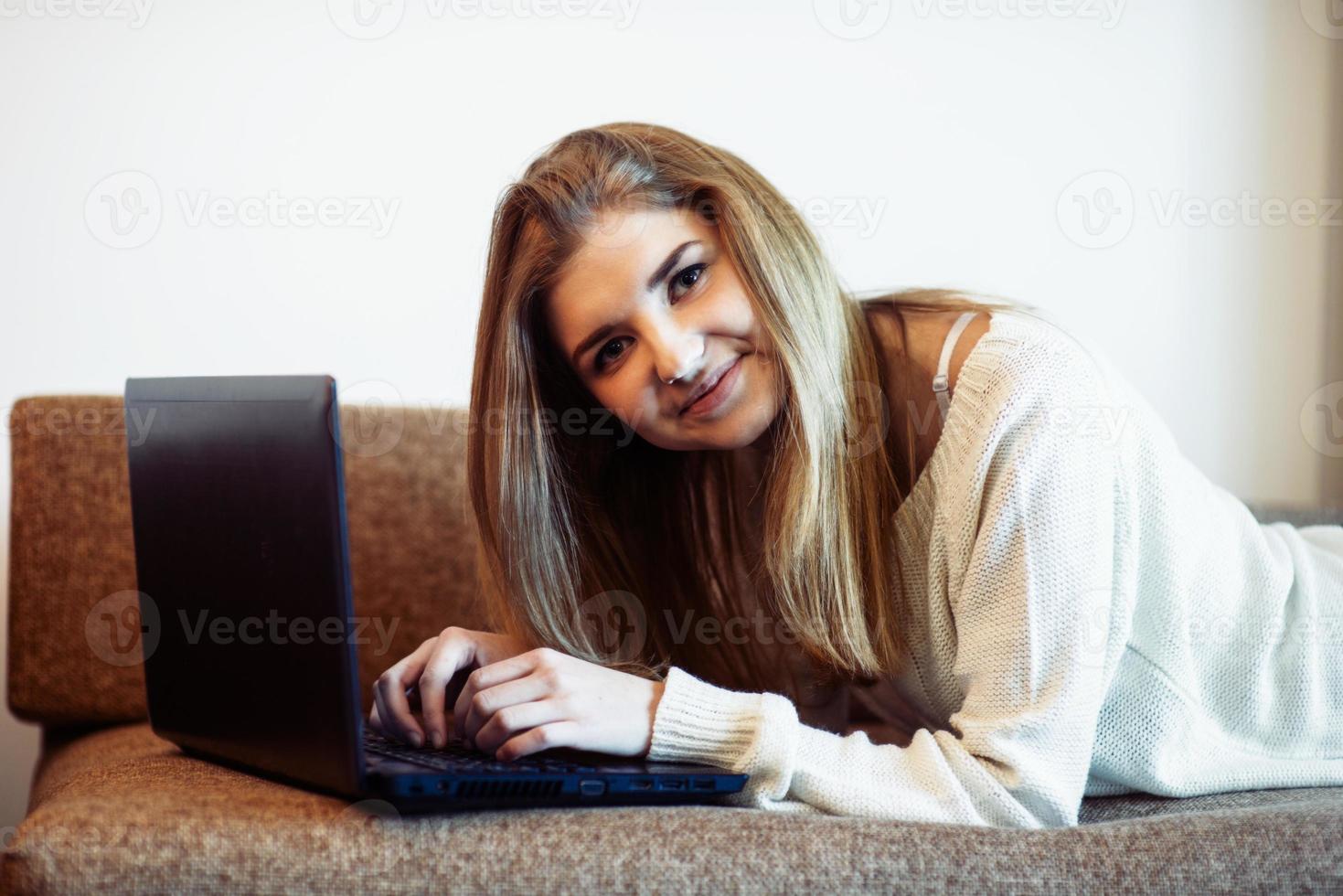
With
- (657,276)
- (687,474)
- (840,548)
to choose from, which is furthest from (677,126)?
(840,548)

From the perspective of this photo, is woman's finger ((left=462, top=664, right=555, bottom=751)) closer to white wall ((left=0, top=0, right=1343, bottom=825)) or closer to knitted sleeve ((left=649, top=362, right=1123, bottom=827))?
knitted sleeve ((left=649, top=362, right=1123, bottom=827))

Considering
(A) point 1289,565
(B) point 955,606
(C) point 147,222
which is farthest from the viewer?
(C) point 147,222

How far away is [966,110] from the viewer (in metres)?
1.80

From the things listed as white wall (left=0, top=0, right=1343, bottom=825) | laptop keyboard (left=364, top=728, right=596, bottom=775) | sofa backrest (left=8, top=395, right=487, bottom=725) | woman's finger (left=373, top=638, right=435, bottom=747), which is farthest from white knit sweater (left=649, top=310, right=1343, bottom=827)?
white wall (left=0, top=0, right=1343, bottom=825)

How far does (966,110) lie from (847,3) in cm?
24

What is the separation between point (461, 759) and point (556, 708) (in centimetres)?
8

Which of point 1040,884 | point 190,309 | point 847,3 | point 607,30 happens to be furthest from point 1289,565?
point 190,309

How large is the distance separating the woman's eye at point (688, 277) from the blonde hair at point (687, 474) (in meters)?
0.04

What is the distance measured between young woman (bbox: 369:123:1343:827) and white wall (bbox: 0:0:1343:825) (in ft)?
1.84

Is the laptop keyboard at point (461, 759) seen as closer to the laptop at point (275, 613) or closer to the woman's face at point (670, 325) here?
the laptop at point (275, 613)

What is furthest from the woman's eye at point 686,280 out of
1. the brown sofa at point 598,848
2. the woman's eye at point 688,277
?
the brown sofa at point 598,848

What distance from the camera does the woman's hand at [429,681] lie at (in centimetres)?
95

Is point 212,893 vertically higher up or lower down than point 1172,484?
lower down

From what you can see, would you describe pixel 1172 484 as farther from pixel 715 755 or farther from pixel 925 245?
pixel 925 245
